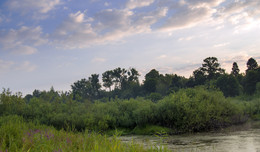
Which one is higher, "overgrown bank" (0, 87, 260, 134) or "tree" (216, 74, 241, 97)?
"tree" (216, 74, 241, 97)

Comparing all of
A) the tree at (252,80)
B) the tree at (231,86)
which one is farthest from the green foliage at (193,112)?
the tree at (252,80)

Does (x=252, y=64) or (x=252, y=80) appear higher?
(x=252, y=64)

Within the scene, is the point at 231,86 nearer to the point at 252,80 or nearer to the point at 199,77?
the point at 252,80

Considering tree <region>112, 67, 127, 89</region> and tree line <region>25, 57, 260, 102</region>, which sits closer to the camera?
tree line <region>25, 57, 260, 102</region>

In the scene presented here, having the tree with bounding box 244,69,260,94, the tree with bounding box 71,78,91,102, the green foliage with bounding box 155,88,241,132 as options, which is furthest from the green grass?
the tree with bounding box 71,78,91,102

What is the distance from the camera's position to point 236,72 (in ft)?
220

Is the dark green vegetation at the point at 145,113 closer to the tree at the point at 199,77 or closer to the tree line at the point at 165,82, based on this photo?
the tree line at the point at 165,82

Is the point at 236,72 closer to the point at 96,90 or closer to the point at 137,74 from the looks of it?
the point at 137,74

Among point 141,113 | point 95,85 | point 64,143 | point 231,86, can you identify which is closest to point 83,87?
point 95,85

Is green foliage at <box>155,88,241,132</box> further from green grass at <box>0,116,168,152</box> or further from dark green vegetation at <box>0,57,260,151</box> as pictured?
green grass at <box>0,116,168,152</box>

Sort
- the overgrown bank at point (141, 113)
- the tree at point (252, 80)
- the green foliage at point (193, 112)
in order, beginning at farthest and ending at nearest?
1. the tree at point (252, 80)
2. the overgrown bank at point (141, 113)
3. the green foliage at point (193, 112)

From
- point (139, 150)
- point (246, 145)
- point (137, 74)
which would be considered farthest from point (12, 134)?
point (137, 74)

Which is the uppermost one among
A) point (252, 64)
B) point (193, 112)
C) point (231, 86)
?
point (252, 64)

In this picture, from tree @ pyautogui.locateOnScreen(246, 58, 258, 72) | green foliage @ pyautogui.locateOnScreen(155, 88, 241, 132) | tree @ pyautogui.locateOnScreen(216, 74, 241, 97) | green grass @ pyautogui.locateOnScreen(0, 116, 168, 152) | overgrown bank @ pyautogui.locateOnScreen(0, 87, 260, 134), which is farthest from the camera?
tree @ pyautogui.locateOnScreen(246, 58, 258, 72)
